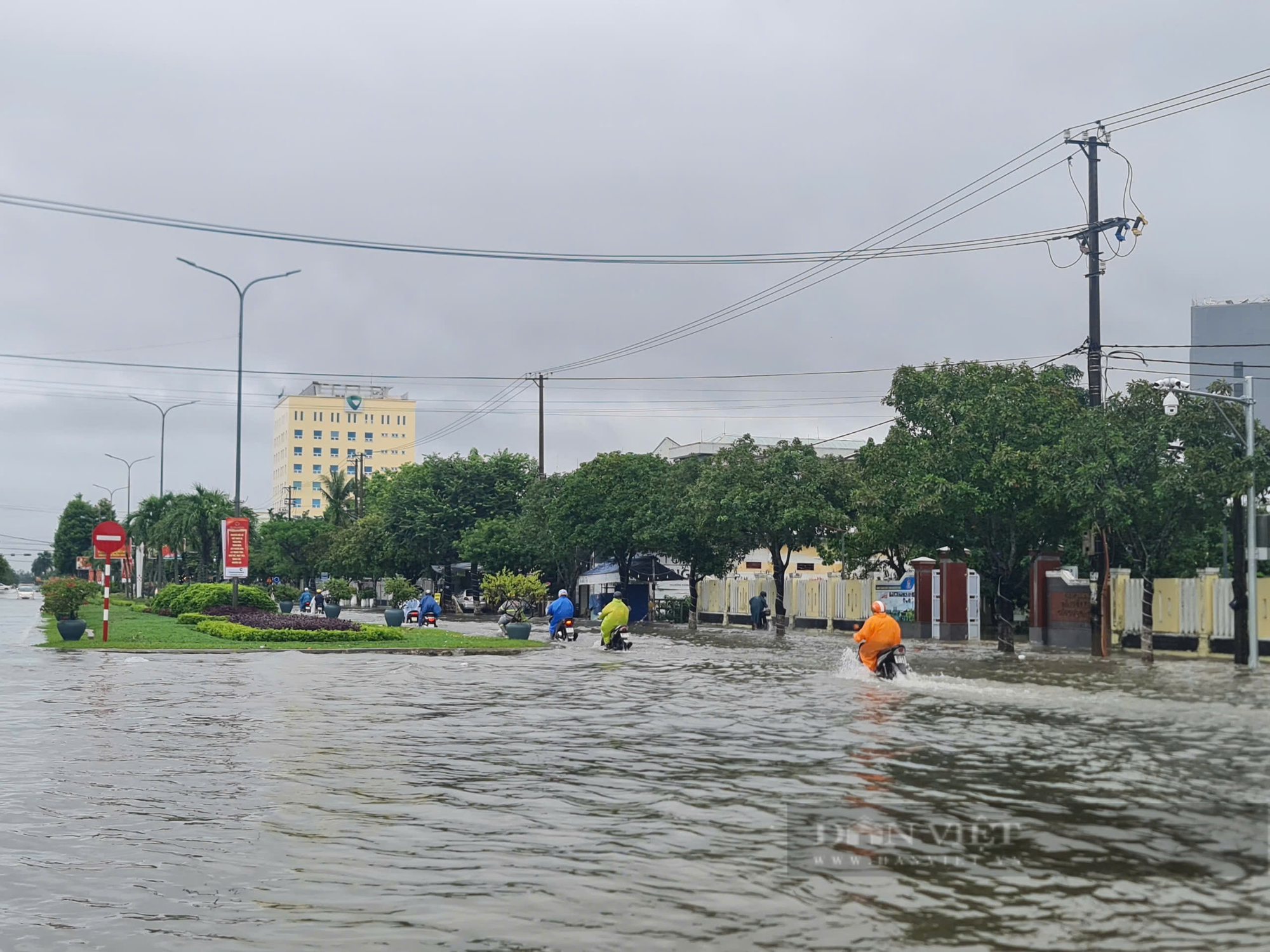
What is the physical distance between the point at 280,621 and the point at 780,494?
53.8 ft

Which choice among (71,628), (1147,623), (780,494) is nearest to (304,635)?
(71,628)

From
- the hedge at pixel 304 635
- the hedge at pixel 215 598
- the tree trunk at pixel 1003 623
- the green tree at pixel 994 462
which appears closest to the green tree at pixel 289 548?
the hedge at pixel 215 598

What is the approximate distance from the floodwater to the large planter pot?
459 inches

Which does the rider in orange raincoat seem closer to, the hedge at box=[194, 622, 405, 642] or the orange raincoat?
the orange raincoat

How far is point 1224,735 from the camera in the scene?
50.0 feet

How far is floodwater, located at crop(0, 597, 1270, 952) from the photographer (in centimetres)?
693

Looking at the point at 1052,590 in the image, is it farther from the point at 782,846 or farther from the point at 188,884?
the point at 188,884

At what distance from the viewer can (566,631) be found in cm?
3766

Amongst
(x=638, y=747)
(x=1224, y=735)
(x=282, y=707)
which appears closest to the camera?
(x=638, y=747)

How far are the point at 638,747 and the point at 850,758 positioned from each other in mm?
2320

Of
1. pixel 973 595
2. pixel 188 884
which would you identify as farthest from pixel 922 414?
pixel 188 884

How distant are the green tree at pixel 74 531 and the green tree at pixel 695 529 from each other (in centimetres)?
9569

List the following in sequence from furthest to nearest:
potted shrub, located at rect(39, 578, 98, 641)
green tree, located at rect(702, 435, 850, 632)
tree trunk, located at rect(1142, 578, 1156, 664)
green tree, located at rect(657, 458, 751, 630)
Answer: green tree, located at rect(657, 458, 751, 630), green tree, located at rect(702, 435, 850, 632), potted shrub, located at rect(39, 578, 98, 641), tree trunk, located at rect(1142, 578, 1156, 664)

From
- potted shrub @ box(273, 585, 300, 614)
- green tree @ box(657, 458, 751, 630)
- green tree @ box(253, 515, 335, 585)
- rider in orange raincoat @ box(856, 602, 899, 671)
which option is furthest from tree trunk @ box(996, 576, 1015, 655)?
green tree @ box(253, 515, 335, 585)
